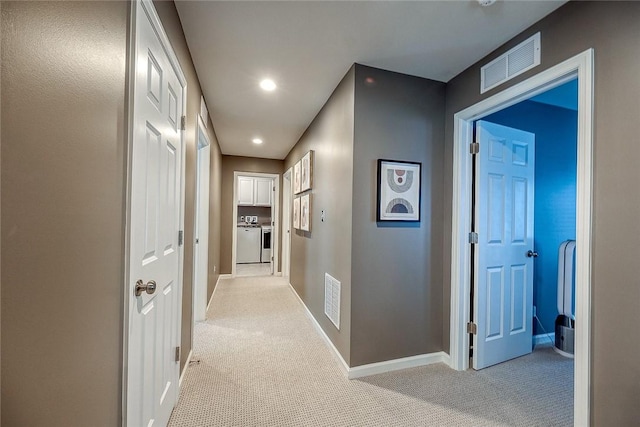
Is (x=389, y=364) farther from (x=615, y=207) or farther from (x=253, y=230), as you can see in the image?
(x=253, y=230)

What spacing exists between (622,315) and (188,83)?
2.84 m

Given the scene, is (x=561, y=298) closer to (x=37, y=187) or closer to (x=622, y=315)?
(x=622, y=315)

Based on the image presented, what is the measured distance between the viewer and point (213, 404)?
173cm

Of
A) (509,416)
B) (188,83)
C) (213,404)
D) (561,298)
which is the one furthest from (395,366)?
(188,83)

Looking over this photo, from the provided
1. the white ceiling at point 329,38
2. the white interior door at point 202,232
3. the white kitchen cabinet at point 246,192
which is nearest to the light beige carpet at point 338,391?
the white interior door at point 202,232

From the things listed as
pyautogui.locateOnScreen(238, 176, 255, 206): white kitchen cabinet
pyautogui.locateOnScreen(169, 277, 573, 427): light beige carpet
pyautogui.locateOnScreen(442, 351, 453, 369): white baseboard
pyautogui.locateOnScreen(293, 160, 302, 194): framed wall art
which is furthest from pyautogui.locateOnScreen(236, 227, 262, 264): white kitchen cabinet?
pyautogui.locateOnScreen(442, 351, 453, 369): white baseboard

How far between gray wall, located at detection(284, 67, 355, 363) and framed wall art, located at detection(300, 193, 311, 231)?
81 mm

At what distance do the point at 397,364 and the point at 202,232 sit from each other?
2516mm

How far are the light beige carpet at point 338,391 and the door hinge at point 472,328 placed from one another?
0.31 metres

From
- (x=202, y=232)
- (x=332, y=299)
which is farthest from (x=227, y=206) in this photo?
(x=332, y=299)

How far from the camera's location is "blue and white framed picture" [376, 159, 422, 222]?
2.14 metres

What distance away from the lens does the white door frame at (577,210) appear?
136cm

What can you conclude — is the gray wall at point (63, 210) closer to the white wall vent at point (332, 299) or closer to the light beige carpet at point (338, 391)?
the light beige carpet at point (338, 391)

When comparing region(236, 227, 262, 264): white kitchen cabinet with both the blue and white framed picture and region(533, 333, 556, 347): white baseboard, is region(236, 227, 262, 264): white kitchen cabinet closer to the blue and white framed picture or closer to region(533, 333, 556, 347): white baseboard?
the blue and white framed picture
